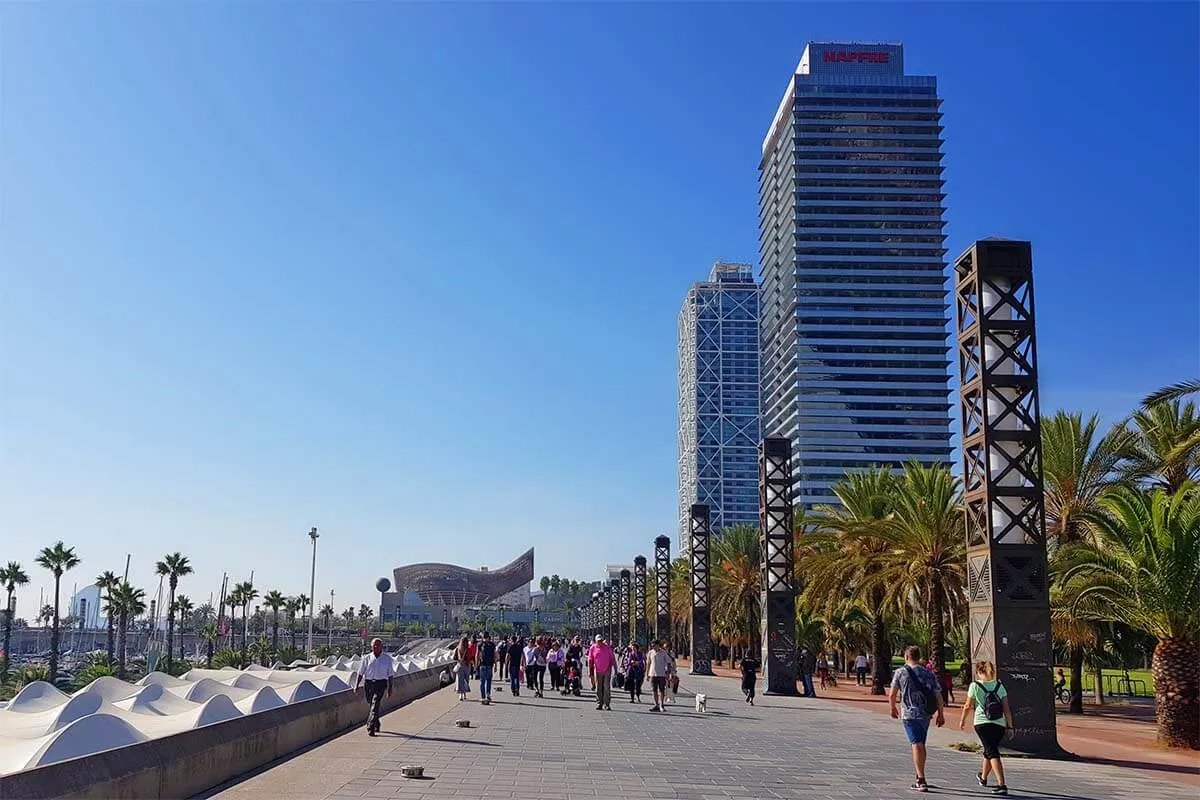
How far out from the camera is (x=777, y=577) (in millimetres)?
31203

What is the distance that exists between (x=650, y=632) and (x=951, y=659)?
24.2 meters

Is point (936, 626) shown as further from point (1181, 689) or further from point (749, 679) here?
point (1181, 689)

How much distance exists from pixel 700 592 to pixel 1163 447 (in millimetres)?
23048

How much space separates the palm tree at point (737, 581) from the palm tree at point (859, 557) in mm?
10757

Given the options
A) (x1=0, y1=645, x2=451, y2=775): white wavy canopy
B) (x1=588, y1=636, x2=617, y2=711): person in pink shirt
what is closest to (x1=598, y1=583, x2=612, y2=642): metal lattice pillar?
(x1=588, y1=636, x2=617, y2=711): person in pink shirt

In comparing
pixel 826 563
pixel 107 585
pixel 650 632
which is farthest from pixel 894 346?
pixel 826 563

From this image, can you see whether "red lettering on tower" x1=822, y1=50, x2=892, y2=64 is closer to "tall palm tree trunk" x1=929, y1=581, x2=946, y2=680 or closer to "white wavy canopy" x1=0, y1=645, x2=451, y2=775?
"tall palm tree trunk" x1=929, y1=581, x2=946, y2=680

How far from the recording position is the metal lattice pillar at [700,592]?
148 ft

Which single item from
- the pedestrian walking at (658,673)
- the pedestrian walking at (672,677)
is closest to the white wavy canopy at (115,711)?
the pedestrian walking at (658,673)

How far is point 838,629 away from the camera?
48438 millimetres

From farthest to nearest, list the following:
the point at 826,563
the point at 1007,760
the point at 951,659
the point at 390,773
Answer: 1. the point at 951,659
2. the point at 826,563
3. the point at 1007,760
4. the point at 390,773

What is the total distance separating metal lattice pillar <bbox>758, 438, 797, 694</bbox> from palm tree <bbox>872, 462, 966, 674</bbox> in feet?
8.96

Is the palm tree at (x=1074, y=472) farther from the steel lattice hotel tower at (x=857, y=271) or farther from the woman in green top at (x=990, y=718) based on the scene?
the steel lattice hotel tower at (x=857, y=271)

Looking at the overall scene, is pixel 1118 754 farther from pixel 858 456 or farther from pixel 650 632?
pixel 858 456
